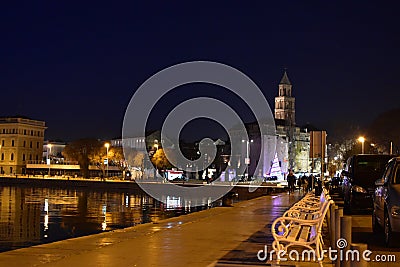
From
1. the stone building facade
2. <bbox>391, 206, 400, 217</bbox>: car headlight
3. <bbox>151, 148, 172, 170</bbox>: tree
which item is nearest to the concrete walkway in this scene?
<bbox>391, 206, 400, 217</bbox>: car headlight

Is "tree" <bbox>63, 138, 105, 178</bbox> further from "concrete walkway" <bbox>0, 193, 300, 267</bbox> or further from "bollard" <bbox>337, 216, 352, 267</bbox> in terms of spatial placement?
"bollard" <bbox>337, 216, 352, 267</bbox>

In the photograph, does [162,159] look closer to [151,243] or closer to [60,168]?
[60,168]

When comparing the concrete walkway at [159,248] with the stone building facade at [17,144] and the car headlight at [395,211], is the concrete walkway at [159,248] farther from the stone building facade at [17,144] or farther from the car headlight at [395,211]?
the stone building facade at [17,144]

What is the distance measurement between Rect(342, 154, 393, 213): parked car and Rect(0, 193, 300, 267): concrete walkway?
7.29 m

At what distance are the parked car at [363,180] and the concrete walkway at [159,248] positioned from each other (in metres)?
7.29

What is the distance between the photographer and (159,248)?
1284 cm

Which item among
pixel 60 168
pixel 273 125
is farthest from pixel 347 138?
pixel 273 125

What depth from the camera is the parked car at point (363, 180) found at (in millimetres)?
23906

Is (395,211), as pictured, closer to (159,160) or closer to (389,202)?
(389,202)

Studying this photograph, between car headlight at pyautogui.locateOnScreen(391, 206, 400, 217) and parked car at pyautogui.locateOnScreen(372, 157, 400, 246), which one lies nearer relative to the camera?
car headlight at pyautogui.locateOnScreen(391, 206, 400, 217)

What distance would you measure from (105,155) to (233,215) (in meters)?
106

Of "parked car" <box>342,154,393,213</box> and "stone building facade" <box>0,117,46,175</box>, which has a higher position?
"stone building facade" <box>0,117,46,175</box>

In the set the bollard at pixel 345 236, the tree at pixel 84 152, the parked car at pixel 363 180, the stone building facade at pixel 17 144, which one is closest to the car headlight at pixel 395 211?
the bollard at pixel 345 236

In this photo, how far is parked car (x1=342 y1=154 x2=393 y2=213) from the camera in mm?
23906
